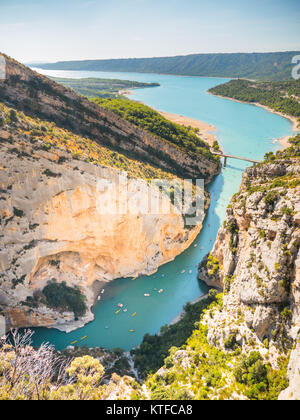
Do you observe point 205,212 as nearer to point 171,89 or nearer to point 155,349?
point 155,349

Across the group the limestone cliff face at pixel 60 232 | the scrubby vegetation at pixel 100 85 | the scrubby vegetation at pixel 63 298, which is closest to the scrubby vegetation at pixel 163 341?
the limestone cliff face at pixel 60 232

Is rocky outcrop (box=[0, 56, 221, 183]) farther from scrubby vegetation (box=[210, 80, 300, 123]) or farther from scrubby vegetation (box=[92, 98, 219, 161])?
scrubby vegetation (box=[210, 80, 300, 123])

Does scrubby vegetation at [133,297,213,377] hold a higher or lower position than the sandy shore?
lower

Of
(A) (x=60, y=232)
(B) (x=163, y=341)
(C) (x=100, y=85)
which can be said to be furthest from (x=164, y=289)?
(C) (x=100, y=85)

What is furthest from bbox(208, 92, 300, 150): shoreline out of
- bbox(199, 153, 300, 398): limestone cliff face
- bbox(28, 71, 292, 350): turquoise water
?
bbox(199, 153, 300, 398): limestone cliff face

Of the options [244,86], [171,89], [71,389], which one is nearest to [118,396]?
[71,389]

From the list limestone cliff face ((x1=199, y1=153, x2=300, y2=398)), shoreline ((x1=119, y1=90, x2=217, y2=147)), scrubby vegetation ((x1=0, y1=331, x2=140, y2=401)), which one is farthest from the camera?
shoreline ((x1=119, y1=90, x2=217, y2=147))

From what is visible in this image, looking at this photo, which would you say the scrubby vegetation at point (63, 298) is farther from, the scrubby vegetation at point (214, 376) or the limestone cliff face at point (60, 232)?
the scrubby vegetation at point (214, 376)
